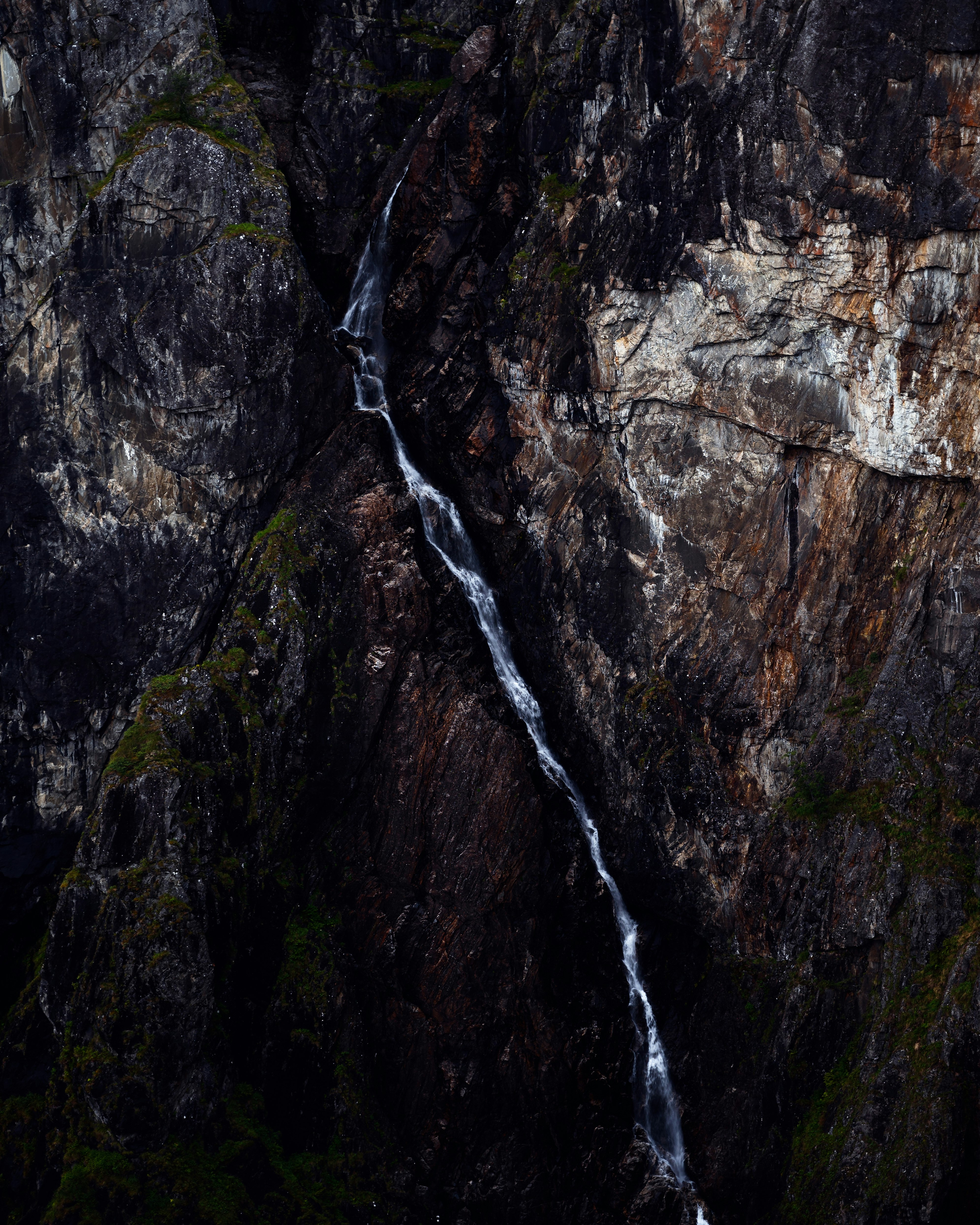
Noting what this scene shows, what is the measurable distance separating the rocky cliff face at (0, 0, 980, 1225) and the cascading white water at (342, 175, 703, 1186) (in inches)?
12.8

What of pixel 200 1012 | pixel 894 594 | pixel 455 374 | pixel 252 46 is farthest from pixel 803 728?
pixel 252 46

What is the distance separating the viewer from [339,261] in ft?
90.8

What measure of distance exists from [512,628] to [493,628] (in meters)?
0.47

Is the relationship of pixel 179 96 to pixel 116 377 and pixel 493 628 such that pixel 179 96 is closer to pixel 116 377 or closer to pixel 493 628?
pixel 116 377

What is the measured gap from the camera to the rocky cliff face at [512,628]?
2055 cm

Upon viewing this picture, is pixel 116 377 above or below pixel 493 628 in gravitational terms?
above

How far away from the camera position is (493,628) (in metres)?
25.5

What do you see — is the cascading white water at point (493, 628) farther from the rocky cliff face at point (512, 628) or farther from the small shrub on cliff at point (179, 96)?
the small shrub on cliff at point (179, 96)

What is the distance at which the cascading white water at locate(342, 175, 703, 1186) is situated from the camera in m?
23.4

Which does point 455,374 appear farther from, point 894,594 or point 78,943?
point 78,943

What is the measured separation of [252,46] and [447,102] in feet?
21.0

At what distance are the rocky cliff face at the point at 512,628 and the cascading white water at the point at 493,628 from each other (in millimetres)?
326

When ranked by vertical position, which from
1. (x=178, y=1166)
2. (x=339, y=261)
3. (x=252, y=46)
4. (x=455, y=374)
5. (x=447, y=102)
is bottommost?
(x=178, y=1166)

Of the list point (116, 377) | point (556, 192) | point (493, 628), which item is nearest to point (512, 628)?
point (493, 628)
